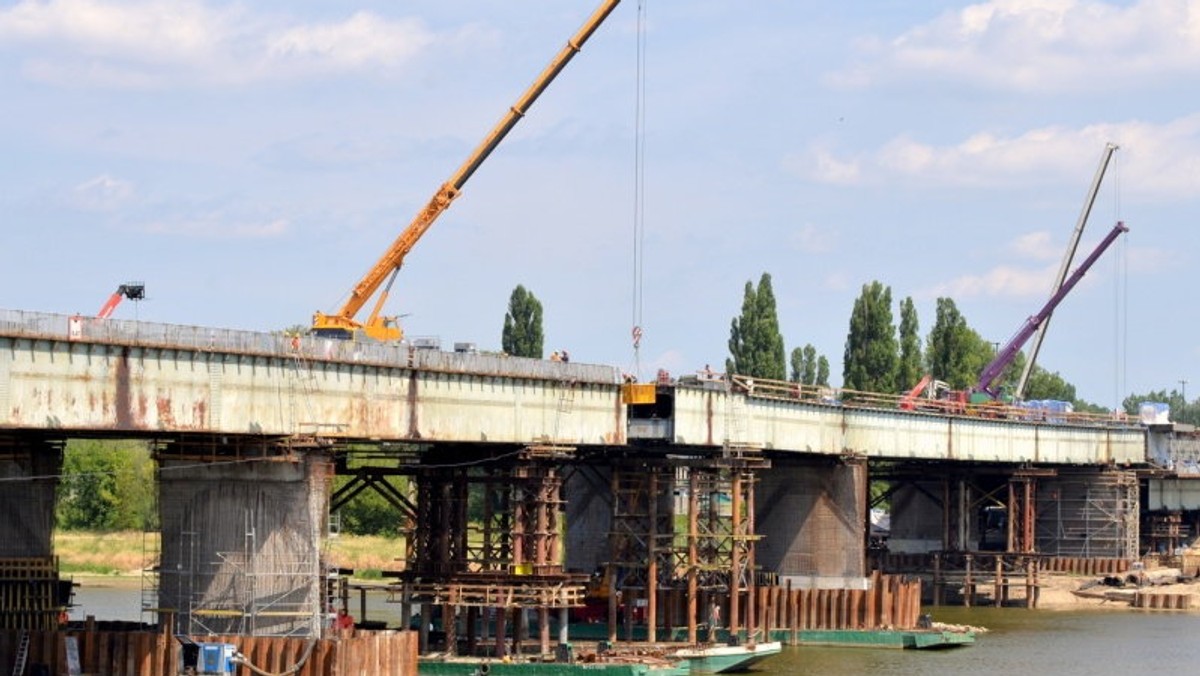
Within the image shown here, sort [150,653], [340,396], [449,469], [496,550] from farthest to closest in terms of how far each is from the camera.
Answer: [496,550], [449,469], [340,396], [150,653]

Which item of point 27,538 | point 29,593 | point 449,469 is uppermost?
point 449,469

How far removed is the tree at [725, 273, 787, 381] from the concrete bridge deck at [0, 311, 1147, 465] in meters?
74.4

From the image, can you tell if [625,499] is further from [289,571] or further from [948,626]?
[289,571]

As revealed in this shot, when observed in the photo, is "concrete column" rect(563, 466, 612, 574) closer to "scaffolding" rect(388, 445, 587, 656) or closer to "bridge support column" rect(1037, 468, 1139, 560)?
"scaffolding" rect(388, 445, 587, 656)

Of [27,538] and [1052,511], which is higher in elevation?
[1052,511]

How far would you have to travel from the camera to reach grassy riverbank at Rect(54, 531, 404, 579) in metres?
153

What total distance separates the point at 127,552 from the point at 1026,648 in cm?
7171

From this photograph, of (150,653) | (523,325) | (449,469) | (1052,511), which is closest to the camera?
(150,653)

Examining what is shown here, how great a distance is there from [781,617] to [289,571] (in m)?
39.0

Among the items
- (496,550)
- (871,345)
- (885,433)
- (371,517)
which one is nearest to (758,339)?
(871,345)

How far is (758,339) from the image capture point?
19212 cm

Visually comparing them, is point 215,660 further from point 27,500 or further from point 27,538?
point 27,500

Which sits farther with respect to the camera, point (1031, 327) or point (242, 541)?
point (1031, 327)

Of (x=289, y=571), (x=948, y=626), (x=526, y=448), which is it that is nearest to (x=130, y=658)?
(x=289, y=571)
